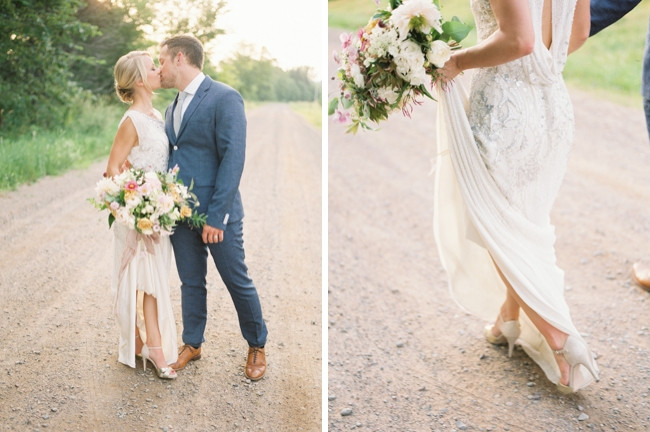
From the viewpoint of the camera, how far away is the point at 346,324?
3408 millimetres

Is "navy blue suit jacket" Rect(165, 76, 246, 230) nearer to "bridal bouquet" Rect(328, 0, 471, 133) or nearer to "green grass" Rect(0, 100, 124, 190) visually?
"green grass" Rect(0, 100, 124, 190)

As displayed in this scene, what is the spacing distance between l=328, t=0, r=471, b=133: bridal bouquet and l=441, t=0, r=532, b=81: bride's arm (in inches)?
3.1

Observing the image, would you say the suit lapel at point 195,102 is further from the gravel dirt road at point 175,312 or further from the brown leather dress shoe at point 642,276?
the brown leather dress shoe at point 642,276

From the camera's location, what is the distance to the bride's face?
2.54m

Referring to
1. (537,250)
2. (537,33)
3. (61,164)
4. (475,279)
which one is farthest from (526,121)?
(61,164)

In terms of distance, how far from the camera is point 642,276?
12.2 ft

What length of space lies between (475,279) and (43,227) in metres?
1.79

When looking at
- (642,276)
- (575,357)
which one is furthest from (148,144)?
(642,276)

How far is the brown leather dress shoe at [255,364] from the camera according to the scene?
2.66 m

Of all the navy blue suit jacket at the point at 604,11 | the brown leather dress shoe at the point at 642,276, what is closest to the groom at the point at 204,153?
the navy blue suit jacket at the point at 604,11

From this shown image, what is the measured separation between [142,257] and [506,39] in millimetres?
1542

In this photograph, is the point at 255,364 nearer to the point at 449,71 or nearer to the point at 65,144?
the point at 65,144

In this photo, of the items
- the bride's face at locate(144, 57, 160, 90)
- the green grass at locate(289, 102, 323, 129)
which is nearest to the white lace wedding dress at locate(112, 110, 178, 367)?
the bride's face at locate(144, 57, 160, 90)

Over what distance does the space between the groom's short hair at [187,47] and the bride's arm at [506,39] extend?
945 millimetres
